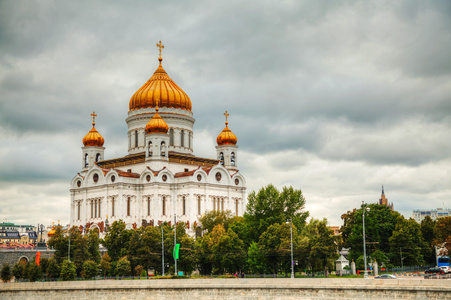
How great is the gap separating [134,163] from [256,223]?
2746 centimetres

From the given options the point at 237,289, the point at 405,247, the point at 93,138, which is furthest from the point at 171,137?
the point at 237,289

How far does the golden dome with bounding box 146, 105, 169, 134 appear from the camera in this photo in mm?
91188

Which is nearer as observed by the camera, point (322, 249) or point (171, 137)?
point (322, 249)

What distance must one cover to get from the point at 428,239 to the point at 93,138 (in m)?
52.1

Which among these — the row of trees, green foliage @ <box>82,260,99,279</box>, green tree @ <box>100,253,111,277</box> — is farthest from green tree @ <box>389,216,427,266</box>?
green foliage @ <box>82,260,99,279</box>

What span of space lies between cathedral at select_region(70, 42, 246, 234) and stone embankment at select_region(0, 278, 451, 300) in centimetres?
3214

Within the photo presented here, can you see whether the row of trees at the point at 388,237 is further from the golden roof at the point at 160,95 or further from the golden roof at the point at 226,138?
the golden roof at the point at 160,95

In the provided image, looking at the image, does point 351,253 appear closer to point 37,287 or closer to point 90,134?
point 37,287

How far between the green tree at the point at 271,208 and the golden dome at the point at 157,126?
70.7 ft

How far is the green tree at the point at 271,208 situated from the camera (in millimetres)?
72500

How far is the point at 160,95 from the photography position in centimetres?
9812

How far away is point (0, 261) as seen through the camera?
233ft

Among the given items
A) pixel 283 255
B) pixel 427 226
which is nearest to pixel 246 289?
pixel 283 255

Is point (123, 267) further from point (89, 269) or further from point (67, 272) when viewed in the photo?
point (67, 272)
